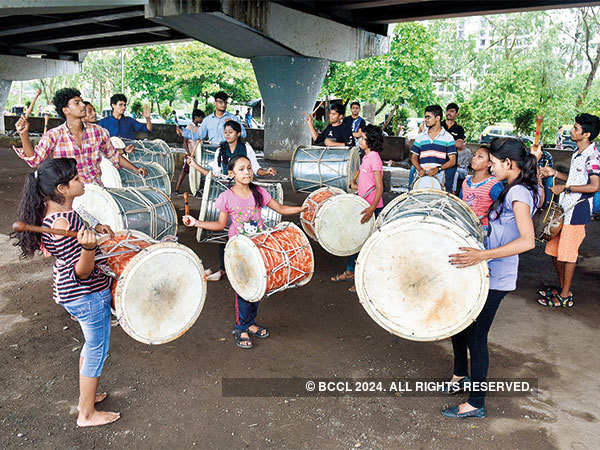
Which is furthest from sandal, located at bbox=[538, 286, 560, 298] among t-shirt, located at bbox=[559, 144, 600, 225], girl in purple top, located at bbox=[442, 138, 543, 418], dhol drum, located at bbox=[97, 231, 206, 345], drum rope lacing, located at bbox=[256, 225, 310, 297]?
dhol drum, located at bbox=[97, 231, 206, 345]

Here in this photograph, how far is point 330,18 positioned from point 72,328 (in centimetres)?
1225

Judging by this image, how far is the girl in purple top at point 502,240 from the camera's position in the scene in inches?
104

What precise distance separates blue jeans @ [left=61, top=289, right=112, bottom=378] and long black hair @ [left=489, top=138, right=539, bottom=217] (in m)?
2.39

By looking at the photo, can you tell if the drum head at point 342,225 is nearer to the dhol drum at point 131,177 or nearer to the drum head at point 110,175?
the dhol drum at point 131,177

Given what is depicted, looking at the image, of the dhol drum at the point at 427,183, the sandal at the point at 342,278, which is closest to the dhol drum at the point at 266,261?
the sandal at the point at 342,278

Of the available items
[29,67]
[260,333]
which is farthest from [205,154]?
[29,67]

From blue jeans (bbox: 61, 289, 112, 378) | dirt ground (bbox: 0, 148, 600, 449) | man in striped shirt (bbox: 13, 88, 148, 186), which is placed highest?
man in striped shirt (bbox: 13, 88, 148, 186)

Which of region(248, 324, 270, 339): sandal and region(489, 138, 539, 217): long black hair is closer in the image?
region(489, 138, 539, 217): long black hair

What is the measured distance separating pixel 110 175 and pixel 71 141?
1122mm

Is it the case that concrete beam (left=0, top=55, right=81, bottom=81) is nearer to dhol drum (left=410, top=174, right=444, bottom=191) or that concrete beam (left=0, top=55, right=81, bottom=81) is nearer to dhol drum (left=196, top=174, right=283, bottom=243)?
dhol drum (left=196, top=174, right=283, bottom=243)

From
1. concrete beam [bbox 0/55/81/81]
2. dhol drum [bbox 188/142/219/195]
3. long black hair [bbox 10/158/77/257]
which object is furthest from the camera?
concrete beam [bbox 0/55/81/81]

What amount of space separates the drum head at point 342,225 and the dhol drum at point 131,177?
1807 millimetres

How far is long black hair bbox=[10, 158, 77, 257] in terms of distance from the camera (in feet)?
7.95

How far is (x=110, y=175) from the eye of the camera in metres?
5.28
